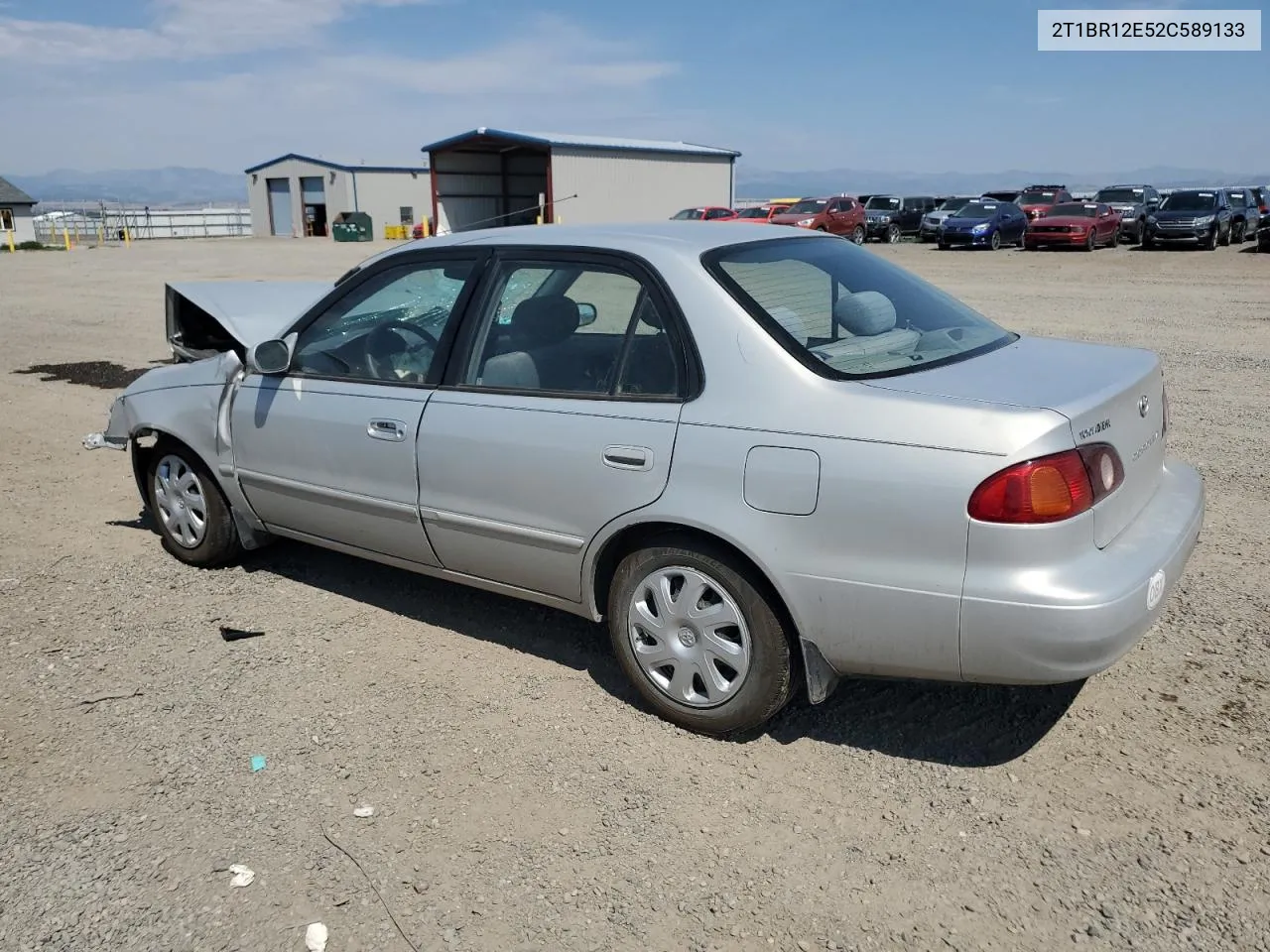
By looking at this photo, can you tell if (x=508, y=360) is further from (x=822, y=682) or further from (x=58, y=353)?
(x=58, y=353)

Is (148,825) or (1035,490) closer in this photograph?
(1035,490)

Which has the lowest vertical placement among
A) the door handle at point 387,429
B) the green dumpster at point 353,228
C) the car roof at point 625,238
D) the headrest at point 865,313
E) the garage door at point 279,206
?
the door handle at point 387,429

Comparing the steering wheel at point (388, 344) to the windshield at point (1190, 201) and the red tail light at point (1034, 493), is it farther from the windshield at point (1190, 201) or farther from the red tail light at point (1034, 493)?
the windshield at point (1190, 201)

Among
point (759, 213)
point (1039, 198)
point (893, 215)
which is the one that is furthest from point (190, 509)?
point (1039, 198)

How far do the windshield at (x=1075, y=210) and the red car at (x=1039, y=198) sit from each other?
7.91 feet

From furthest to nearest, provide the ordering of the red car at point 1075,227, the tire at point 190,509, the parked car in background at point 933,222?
the parked car in background at point 933,222, the red car at point 1075,227, the tire at point 190,509

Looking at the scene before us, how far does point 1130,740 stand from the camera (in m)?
3.51

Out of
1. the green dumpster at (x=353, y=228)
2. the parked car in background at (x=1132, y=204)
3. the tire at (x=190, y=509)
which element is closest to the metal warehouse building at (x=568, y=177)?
the green dumpster at (x=353, y=228)

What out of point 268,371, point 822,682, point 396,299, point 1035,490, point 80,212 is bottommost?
point 822,682

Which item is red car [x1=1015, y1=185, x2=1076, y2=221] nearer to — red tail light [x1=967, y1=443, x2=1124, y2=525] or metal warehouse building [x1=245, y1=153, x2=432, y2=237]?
metal warehouse building [x1=245, y1=153, x2=432, y2=237]

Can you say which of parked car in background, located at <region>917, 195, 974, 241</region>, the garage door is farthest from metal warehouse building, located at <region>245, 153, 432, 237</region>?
parked car in background, located at <region>917, 195, 974, 241</region>

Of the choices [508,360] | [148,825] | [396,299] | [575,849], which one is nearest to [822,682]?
[575,849]

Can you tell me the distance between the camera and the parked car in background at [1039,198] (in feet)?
116

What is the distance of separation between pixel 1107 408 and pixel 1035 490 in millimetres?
503
